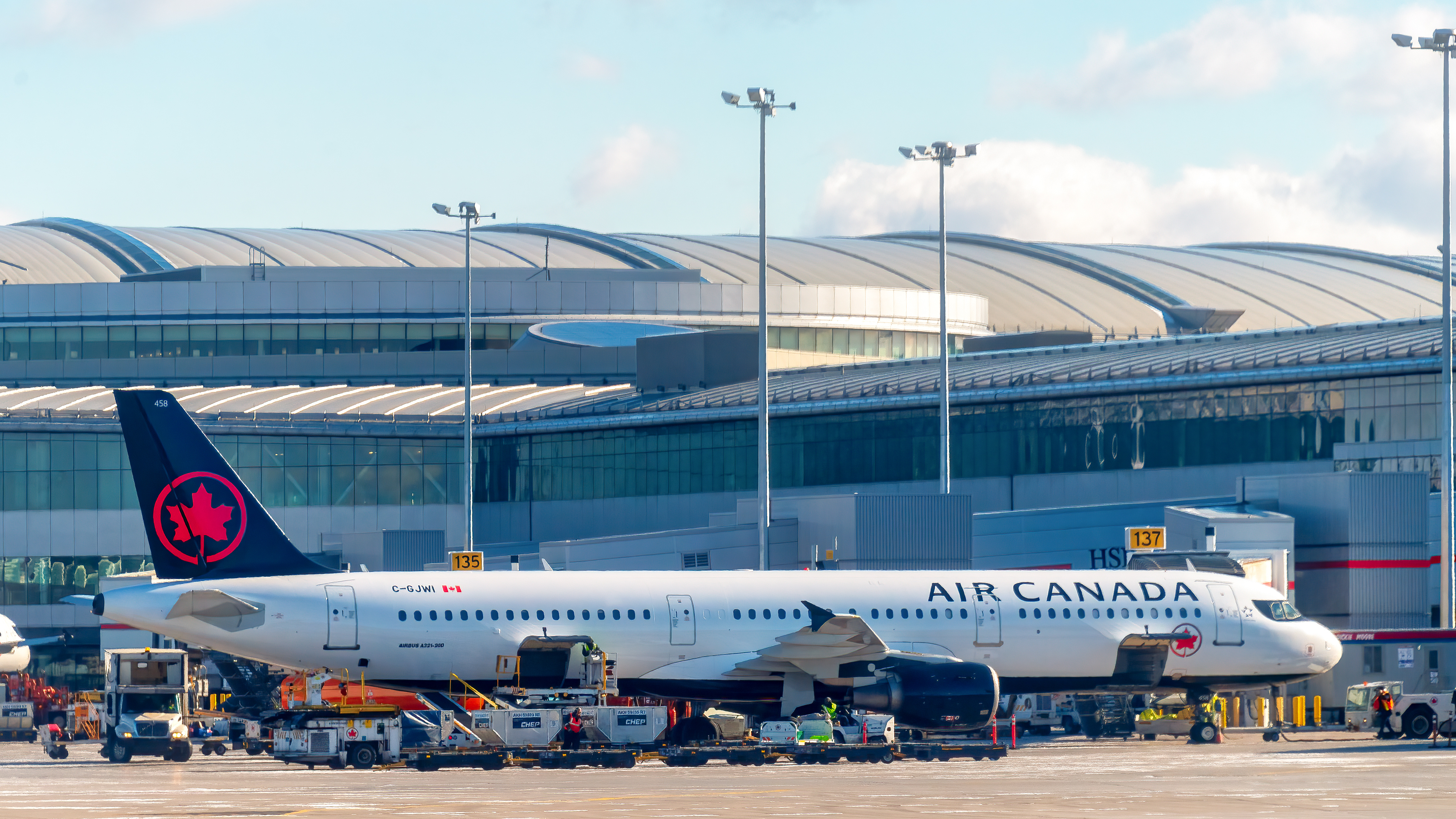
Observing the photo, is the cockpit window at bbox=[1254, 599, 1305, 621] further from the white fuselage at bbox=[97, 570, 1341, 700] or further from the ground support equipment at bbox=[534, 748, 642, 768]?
the ground support equipment at bbox=[534, 748, 642, 768]

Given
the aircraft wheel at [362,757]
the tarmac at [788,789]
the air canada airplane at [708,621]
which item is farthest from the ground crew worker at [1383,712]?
the aircraft wheel at [362,757]

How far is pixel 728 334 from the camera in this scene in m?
87.6

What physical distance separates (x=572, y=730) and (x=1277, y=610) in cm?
1806

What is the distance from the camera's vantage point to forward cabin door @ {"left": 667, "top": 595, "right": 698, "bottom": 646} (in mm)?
44688

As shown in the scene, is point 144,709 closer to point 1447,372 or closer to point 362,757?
point 362,757

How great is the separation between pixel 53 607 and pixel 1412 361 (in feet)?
162

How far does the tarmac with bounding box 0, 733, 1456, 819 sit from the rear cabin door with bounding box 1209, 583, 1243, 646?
10.2 feet

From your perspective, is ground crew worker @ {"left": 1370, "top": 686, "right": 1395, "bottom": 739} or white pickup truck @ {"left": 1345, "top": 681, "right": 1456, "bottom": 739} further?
ground crew worker @ {"left": 1370, "top": 686, "right": 1395, "bottom": 739}

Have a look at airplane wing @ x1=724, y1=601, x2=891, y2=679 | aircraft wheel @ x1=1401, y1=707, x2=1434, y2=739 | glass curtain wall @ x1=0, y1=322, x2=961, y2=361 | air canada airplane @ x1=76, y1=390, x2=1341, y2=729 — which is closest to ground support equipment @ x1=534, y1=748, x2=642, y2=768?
air canada airplane @ x1=76, y1=390, x2=1341, y2=729

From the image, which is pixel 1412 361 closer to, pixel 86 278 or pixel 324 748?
pixel 324 748

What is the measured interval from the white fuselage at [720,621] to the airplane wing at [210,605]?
0.41ft

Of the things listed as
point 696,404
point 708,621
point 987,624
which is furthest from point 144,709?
point 696,404

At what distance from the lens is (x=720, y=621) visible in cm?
4509

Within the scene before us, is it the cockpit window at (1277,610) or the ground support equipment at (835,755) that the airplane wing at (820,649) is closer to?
the ground support equipment at (835,755)
